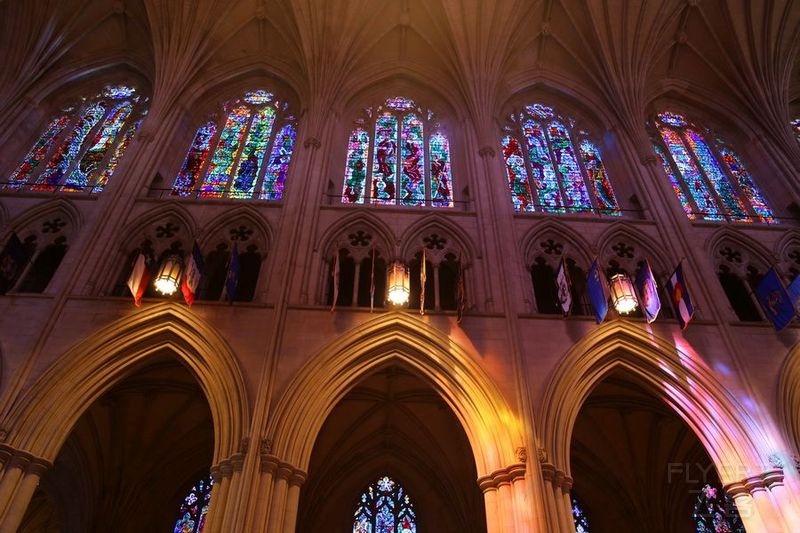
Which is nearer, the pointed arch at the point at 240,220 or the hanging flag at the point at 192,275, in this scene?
the hanging flag at the point at 192,275

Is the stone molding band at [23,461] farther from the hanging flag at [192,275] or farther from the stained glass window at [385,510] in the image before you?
the stained glass window at [385,510]

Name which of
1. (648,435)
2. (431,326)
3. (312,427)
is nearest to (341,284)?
(431,326)

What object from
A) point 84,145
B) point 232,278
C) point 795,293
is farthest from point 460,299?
point 84,145

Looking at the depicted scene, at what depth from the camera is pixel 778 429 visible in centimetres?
882

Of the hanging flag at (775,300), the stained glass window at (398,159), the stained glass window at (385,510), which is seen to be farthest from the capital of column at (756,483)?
the stained glass window at (398,159)

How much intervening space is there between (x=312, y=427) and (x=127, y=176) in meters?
6.93

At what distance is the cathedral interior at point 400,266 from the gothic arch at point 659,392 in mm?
43

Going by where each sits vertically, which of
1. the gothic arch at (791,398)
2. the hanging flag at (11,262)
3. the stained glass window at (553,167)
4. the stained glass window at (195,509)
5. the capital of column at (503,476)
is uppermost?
the stained glass window at (553,167)

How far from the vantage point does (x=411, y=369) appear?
31.2 ft

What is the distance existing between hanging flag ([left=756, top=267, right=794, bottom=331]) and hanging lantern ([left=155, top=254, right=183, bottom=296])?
1010 cm

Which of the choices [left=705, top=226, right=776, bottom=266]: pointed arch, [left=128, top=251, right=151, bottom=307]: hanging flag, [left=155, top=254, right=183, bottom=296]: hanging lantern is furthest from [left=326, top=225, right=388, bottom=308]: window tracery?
[left=705, top=226, right=776, bottom=266]: pointed arch

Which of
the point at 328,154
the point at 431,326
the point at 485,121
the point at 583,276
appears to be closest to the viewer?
the point at 431,326

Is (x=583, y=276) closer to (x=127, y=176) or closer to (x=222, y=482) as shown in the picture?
(x=222, y=482)

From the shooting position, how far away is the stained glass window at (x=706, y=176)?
13.4 meters
